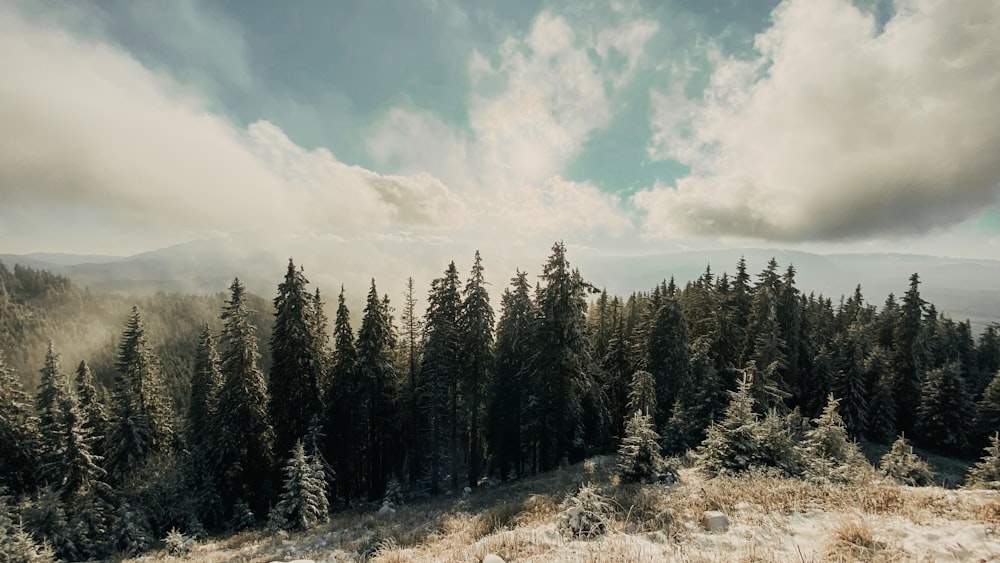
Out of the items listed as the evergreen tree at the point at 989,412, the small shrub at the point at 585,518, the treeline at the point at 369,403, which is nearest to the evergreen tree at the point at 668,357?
the treeline at the point at 369,403

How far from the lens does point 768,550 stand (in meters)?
6.86

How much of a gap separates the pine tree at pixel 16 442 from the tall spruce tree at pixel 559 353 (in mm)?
36274

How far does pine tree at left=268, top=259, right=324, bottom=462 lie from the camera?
29.8 metres

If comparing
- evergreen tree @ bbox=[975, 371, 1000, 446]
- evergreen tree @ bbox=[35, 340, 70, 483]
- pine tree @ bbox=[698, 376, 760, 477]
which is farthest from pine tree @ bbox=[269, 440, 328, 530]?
evergreen tree @ bbox=[975, 371, 1000, 446]

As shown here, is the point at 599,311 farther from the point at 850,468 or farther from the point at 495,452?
the point at 850,468

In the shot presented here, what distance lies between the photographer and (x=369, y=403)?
105 feet

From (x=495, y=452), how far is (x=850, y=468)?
89.5ft

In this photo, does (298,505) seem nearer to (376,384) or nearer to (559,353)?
(376,384)

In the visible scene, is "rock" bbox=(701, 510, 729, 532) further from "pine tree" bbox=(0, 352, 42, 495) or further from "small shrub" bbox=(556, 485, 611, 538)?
"pine tree" bbox=(0, 352, 42, 495)

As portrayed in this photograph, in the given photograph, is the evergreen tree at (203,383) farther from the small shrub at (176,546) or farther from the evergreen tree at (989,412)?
the evergreen tree at (989,412)

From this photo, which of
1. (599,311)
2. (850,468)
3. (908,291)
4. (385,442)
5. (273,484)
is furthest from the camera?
(599,311)

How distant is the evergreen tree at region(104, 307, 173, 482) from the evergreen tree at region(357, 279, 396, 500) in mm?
15444

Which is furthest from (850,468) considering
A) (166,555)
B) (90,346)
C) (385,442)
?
(90,346)

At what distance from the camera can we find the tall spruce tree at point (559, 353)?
28703 mm
